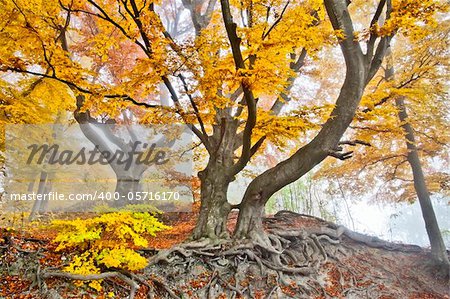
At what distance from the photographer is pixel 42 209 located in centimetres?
1249

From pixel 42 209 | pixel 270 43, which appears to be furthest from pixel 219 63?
pixel 42 209

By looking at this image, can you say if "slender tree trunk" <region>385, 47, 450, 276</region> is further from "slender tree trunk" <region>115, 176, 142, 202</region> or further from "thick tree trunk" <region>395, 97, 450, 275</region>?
"slender tree trunk" <region>115, 176, 142, 202</region>

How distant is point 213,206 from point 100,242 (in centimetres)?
280

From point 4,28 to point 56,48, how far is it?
81 cm

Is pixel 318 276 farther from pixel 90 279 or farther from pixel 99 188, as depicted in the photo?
→ pixel 99 188

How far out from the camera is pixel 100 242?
4.27 metres

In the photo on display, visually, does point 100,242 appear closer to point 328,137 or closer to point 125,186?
point 328,137

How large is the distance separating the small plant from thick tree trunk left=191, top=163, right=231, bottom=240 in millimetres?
2087

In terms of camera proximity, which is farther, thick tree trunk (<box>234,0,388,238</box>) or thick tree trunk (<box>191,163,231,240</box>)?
thick tree trunk (<box>191,163,231,240</box>)

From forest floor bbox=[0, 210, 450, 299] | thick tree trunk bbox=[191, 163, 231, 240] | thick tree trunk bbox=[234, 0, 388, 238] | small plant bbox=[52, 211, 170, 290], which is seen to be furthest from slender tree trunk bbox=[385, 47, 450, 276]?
small plant bbox=[52, 211, 170, 290]

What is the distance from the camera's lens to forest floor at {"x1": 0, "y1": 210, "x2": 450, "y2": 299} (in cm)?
412

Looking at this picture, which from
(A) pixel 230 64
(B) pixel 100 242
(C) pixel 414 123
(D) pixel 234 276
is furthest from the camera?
(C) pixel 414 123

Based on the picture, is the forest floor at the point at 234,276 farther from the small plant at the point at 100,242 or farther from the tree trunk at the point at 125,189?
the tree trunk at the point at 125,189

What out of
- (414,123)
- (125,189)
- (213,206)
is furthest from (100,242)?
(414,123)
